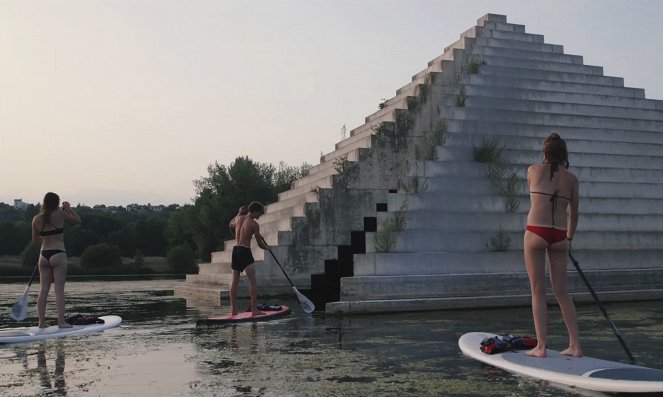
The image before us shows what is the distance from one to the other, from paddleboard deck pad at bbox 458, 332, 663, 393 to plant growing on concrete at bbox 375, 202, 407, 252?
6082mm

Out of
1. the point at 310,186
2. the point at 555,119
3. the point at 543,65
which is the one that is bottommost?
the point at 310,186

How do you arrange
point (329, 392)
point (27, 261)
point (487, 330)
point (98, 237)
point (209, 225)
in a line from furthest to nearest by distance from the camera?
1. point (98, 237)
2. point (27, 261)
3. point (209, 225)
4. point (487, 330)
5. point (329, 392)

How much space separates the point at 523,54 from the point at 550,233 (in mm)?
15633

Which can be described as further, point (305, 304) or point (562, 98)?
point (562, 98)

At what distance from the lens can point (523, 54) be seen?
2111cm

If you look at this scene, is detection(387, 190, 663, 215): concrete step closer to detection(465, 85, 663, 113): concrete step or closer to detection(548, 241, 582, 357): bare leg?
detection(465, 85, 663, 113): concrete step

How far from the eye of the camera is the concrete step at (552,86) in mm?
18984

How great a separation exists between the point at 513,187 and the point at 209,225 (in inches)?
1286

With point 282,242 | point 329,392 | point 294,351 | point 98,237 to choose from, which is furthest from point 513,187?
point 98,237

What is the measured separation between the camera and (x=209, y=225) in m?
45.5

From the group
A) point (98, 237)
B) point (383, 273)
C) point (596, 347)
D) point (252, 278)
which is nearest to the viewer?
point (596, 347)

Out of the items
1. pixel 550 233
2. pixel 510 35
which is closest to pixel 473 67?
pixel 510 35

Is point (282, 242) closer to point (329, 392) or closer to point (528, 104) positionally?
point (528, 104)

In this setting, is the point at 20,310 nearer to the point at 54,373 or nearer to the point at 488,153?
the point at 54,373
